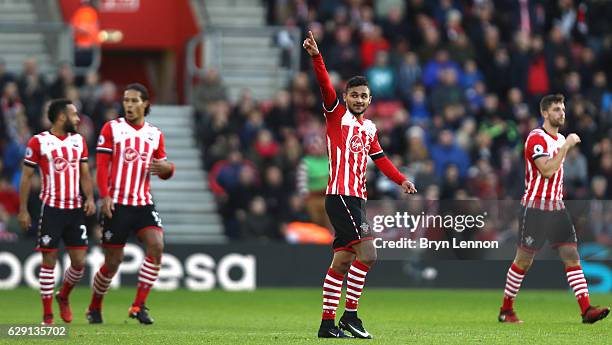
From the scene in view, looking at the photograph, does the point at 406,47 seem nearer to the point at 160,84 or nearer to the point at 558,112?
the point at 160,84

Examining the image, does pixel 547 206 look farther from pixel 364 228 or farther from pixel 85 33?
pixel 85 33

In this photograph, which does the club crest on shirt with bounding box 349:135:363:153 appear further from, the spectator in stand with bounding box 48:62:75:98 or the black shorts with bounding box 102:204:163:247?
the spectator in stand with bounding box 48:62:75:98

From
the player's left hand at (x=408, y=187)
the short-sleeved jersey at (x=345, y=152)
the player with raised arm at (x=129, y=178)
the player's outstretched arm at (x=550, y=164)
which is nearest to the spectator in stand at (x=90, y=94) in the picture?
the player with raised arm at (x=129, y=178)

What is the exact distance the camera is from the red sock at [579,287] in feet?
47.8

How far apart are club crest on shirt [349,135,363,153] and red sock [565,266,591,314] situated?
318 cm

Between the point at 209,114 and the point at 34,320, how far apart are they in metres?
10.8

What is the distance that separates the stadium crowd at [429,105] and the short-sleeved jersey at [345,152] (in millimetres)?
9455

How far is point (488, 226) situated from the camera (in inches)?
642

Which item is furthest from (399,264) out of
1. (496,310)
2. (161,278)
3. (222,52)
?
(222,52)

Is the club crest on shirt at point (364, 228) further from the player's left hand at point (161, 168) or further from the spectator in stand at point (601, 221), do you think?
the spectator in stand at point (601, 221)

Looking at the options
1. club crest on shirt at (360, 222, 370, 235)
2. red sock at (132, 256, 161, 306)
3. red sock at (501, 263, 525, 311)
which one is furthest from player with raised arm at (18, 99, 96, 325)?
A: red sock at (501, 263, 525, 311)

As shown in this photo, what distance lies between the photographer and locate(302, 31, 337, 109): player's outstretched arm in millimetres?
12078

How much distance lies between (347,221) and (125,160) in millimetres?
3153

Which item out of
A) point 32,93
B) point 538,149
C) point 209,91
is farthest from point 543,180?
point 209,91
